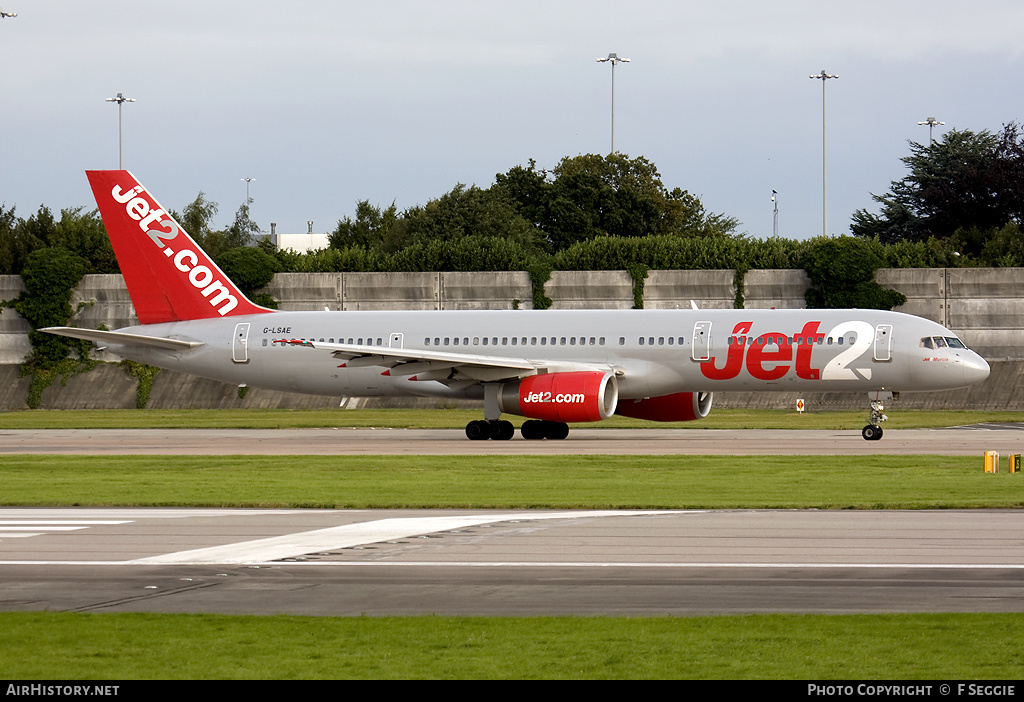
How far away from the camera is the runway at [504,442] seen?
3120 cm

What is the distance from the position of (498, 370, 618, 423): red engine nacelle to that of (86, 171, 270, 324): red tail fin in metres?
10.8

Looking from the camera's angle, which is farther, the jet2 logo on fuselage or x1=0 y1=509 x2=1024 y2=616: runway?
the jet2 logo on fuselage

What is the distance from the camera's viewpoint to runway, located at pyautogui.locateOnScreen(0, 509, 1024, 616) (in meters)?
11.7

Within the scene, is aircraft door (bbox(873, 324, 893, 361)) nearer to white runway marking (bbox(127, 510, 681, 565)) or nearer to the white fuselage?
the white fuselage

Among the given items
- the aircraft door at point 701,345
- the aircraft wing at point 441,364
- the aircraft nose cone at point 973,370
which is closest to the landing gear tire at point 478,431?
the aircraft wing at point 441,364

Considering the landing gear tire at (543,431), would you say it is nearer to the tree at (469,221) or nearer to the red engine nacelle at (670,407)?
the red engine nacelle at (670,407)

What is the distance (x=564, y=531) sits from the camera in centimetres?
1678

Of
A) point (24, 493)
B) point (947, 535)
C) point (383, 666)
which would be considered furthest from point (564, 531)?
point (24, 493)

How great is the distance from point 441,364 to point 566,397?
3853 mm

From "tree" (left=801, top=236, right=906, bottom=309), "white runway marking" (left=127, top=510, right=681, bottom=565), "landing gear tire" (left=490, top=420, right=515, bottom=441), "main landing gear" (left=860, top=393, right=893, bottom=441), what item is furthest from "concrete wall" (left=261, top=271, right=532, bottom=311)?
"white runway marking" (left=127, top=510, right=681, bottom=565)

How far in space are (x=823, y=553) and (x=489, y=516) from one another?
546cm

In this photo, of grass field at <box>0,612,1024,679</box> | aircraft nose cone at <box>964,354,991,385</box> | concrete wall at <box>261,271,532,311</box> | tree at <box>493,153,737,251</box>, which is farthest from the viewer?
tree at <box>493,153,737,251</box>

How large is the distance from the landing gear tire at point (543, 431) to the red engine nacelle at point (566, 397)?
2.02 metres

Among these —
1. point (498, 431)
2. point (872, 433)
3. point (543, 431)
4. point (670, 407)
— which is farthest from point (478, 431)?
point (872, 433)
